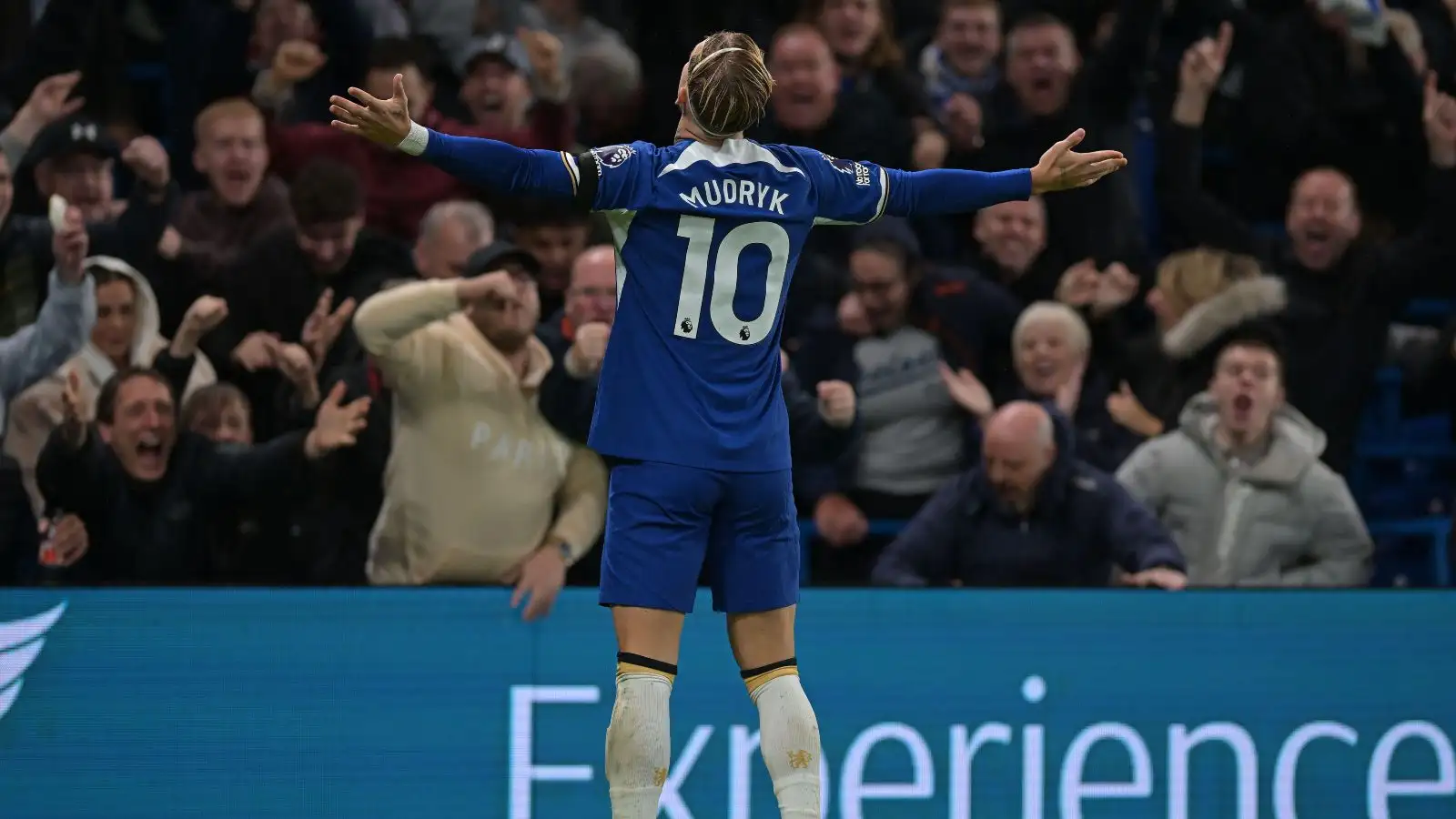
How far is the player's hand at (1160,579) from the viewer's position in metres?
7.32

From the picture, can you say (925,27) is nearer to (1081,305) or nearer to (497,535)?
(1081,305)

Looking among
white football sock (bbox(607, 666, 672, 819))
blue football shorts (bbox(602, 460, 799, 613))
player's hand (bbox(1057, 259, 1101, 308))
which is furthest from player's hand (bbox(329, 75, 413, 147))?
player's hand (bbox(1057, 259, 1101, 308))

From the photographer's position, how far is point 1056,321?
8.03 m

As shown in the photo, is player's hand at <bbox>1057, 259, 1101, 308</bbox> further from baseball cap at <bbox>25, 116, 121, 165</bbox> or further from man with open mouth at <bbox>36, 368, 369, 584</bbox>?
baseball cap at <bbox>25, 116, 121, 165</bbox>

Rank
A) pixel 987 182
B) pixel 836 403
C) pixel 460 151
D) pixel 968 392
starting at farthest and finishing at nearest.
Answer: pixel 968 392, pixel 836 403, pixel 987 182, pixel 460 151

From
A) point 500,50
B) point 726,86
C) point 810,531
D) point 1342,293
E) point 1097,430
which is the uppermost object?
point 500,50

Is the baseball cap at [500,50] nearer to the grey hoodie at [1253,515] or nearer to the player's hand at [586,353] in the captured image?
the player's hand at [586,353]

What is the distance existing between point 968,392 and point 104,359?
3.44 m

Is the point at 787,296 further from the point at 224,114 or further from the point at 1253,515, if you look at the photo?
the point at 224,114

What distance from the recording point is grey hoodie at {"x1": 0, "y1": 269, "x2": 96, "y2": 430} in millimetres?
7445

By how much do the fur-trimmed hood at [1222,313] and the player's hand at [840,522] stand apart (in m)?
1.64

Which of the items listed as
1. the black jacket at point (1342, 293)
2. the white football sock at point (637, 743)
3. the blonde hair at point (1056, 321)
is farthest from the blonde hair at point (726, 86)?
the black jacket at point (1342, 293)

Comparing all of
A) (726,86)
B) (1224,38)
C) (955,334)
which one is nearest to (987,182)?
(726,86)

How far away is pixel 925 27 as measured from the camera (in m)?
10.3
